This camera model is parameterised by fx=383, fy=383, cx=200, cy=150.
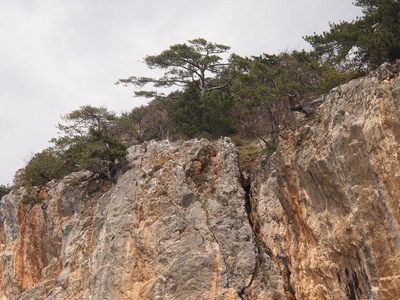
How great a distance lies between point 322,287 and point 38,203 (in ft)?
74.3

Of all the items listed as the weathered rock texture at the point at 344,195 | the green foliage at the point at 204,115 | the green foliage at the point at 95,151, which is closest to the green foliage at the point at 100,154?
the green foliage at the point at 95,151

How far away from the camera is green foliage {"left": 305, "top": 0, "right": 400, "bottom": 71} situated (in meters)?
16.9

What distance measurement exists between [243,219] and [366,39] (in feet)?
35.0

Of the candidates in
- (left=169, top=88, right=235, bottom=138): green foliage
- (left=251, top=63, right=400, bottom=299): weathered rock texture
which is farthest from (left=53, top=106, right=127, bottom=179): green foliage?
(left=251, top=63, right=400, bottom=299): weathered rock texture

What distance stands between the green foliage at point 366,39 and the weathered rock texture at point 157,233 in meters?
8.33

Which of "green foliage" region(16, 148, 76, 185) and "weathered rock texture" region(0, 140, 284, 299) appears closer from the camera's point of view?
"weathered rock texture" region(0, 140, 284, 299)

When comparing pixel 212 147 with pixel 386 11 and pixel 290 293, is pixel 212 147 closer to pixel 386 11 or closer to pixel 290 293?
pixel 290 293

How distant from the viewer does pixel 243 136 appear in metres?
33.3

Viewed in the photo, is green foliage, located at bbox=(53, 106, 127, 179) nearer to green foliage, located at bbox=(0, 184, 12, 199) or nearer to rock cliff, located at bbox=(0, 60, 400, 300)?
rock cliff, located at bbox=(0, 60, 400, 300)

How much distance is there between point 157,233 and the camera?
796 inches

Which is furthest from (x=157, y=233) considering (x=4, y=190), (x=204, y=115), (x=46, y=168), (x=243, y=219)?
(x=4, y=190)

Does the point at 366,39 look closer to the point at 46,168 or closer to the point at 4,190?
the point at 46,168

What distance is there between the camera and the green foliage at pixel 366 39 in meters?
16.9

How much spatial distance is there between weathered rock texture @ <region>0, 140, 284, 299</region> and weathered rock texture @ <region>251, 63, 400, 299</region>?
7.73 ft
